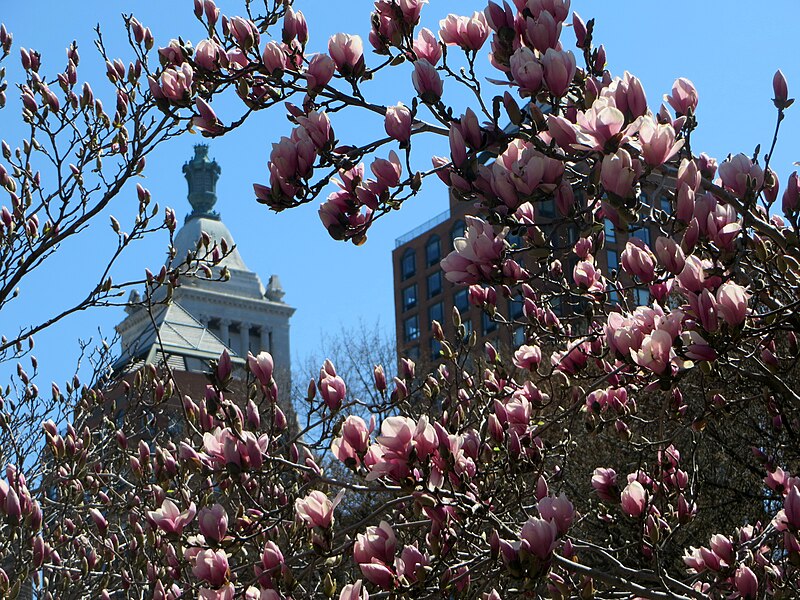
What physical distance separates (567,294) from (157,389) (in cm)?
282

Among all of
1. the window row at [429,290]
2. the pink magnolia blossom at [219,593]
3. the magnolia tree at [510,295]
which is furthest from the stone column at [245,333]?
the pink magnolia blossom at [219,593]

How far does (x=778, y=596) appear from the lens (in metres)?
3.86

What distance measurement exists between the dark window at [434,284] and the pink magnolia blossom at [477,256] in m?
56.9

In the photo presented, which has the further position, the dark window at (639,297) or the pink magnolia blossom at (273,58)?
the dark window at (639,297)

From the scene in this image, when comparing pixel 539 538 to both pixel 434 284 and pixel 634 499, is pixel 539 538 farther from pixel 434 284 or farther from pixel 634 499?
pixel 434 284

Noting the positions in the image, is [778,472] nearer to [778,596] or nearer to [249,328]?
[778,596]

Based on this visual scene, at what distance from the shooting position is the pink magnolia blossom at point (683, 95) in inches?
142

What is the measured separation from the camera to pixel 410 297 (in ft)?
208

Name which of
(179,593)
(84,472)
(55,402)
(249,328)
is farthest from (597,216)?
(249,328)

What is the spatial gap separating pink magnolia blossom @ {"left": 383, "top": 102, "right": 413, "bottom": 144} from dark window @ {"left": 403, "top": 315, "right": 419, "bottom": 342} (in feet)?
192

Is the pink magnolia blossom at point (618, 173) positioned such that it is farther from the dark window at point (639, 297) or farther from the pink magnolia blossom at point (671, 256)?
the dark window at point (639, 297)

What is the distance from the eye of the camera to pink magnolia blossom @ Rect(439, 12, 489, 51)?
3.65 metres

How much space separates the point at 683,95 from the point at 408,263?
60.5 m

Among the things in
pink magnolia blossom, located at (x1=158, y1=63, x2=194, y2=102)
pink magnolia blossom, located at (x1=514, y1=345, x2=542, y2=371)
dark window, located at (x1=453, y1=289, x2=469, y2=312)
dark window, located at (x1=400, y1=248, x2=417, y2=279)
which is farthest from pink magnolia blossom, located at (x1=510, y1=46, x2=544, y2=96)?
dark window, located at (x1=400, y1=248, x2=417, y2=279)
